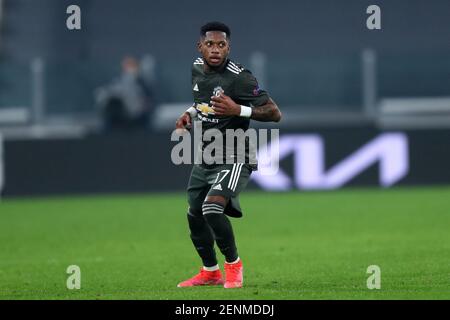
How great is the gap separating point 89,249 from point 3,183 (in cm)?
802

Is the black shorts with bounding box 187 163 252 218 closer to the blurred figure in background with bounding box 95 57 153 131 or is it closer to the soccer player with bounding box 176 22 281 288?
the soccer player with bounding box 176 22 281 288

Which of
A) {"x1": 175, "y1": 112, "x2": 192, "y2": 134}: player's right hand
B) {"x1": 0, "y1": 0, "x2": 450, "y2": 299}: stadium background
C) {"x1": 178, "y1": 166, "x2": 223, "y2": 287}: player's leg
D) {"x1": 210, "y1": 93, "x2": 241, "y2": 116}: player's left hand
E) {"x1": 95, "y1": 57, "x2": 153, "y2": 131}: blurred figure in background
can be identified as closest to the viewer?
{"x1": 210, "y1": 93, "x2": 241, "y2": 116}: player's left hand

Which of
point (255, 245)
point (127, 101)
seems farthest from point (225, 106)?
point (127, 101)

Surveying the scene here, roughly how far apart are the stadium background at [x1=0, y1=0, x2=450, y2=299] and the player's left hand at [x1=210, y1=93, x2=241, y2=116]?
5367mm

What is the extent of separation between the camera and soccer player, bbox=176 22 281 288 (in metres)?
9.62

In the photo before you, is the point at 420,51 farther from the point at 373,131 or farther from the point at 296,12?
the point at 373,131

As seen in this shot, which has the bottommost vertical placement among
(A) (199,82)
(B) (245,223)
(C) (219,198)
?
(B) (245,223)

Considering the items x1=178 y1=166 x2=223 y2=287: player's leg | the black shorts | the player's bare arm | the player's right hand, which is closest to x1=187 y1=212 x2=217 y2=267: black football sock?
x1=178 y1=166 x2=223 y2=287: player's leg

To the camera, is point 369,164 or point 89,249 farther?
point 369,164

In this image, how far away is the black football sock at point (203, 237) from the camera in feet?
33.3

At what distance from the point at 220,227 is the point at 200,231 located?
1.92 feet

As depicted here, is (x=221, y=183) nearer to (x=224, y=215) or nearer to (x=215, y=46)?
(x=224, y=215)
